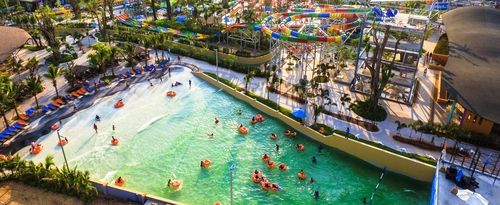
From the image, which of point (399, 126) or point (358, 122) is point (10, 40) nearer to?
point (358, 122)

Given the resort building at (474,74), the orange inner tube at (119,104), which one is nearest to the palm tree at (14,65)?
the orange inner tube at (119,104)

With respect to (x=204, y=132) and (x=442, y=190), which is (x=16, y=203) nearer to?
(x=204, y=132)

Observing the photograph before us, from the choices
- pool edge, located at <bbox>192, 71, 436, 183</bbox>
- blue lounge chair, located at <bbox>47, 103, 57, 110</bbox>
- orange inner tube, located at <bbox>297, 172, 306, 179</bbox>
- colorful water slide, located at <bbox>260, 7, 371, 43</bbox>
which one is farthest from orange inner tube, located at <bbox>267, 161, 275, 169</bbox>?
blue lounge chair, located at <bbox>47, 103, 57, 110</bbox>

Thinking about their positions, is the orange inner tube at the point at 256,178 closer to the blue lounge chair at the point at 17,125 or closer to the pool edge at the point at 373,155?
the pool edge at the point at 373,155

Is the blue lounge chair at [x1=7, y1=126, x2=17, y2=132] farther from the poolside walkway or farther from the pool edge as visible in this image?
the pool edge

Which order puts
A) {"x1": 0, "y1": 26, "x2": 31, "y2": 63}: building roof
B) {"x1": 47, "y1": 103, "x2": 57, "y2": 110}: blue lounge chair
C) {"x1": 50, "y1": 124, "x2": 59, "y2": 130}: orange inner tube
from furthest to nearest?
1. {"x1": 0, "y1": 26, "x2": 31, "y2": 63}: building roof
2. {"x1": 47, "y1": 103, "x2": 57, "y2": 110}: blue lounge chair
3. {"x1": 50, "y1": 124, "x2": 59, "y2": 130}: orange inner tube

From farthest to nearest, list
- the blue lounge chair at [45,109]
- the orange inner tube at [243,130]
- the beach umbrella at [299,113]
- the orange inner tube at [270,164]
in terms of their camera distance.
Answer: the blue lounge chair at [45,109] < the orange inner tube at [243,130] < the beach umbrella at [299,113] < the orange inner tube at [270,164]
